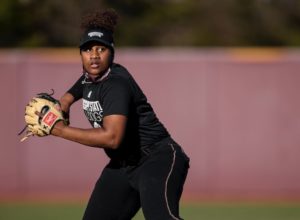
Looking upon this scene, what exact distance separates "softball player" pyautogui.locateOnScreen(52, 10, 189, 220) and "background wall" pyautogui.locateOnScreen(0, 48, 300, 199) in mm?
6315

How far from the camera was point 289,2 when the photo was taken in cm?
1980

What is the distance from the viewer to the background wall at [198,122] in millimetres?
12070

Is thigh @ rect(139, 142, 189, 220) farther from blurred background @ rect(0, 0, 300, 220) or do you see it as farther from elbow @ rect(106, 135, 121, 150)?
blurred background @ rect(0, 0, 300, 220)

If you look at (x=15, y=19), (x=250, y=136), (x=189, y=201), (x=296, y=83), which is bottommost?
(x=189, y=201)

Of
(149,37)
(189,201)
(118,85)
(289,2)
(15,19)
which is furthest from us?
(289,2)

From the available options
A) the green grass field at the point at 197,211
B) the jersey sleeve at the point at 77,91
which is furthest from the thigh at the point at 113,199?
the green grass field at the point at 197,211

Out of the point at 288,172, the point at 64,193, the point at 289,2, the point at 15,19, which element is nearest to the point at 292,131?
the point at 288,172

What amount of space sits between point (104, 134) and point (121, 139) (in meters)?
0.12

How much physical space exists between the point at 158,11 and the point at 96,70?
528 inches

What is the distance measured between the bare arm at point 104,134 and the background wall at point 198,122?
6.87 m

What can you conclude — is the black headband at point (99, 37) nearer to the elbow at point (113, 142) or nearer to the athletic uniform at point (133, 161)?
the athletic uniform at point (133, 161)

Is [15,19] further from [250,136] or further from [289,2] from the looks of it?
[289,2]

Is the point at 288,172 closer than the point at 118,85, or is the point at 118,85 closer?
the point at 118,85

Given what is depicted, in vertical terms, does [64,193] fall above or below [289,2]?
below
